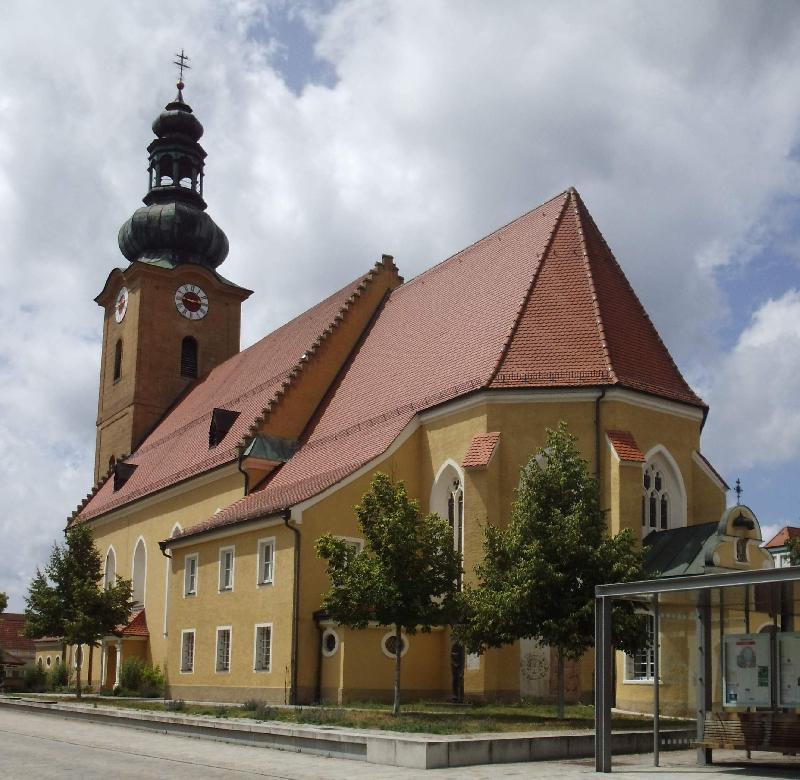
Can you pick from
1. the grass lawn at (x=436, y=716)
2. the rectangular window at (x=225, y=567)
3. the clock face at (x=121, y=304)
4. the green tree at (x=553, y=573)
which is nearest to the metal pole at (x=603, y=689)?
the grass lawn at (x=436, y=716)

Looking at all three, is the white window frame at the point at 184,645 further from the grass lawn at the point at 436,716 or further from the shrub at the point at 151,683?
the grass lawn at the point at 436,716

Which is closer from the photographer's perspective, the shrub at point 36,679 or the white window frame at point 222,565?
the white window frame at point 222,565

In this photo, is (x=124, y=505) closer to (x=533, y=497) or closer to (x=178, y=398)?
(x=178, y=398)

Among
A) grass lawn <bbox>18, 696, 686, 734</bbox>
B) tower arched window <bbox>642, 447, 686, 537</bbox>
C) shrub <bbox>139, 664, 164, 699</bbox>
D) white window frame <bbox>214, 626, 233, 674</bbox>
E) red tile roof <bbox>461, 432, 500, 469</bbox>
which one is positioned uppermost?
red tile roof <bbox>461, 432, 500, 469</bbox>

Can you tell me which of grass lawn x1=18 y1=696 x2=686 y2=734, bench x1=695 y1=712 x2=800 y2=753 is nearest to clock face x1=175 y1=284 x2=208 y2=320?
grass lawn x1=18 y1=696 x2=686 y2=734

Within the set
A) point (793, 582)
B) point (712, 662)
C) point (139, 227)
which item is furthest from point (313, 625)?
point (139, 227)

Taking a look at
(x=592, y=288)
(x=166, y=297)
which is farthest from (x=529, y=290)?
(x=166, y=297)

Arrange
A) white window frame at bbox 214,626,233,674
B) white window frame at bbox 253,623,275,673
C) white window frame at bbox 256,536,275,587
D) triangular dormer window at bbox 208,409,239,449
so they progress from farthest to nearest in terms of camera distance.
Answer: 1. triangular dormer window at bbox 208,409,239,449
2. white window frame at bbox 214,626,233,674
3. white window frame at bbox 256,536,275,587
4. white window frame at bbox 253,623,275,673

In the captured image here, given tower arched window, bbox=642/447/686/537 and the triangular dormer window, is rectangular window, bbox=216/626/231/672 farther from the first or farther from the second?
tower arched window, bbox=642/447/686/537

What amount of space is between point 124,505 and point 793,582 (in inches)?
1392

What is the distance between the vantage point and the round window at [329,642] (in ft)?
92.5

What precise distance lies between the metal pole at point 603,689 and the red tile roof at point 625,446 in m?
11.2

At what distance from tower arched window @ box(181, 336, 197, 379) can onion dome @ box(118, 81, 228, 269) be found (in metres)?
3.83

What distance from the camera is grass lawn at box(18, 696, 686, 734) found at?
20152 mm
